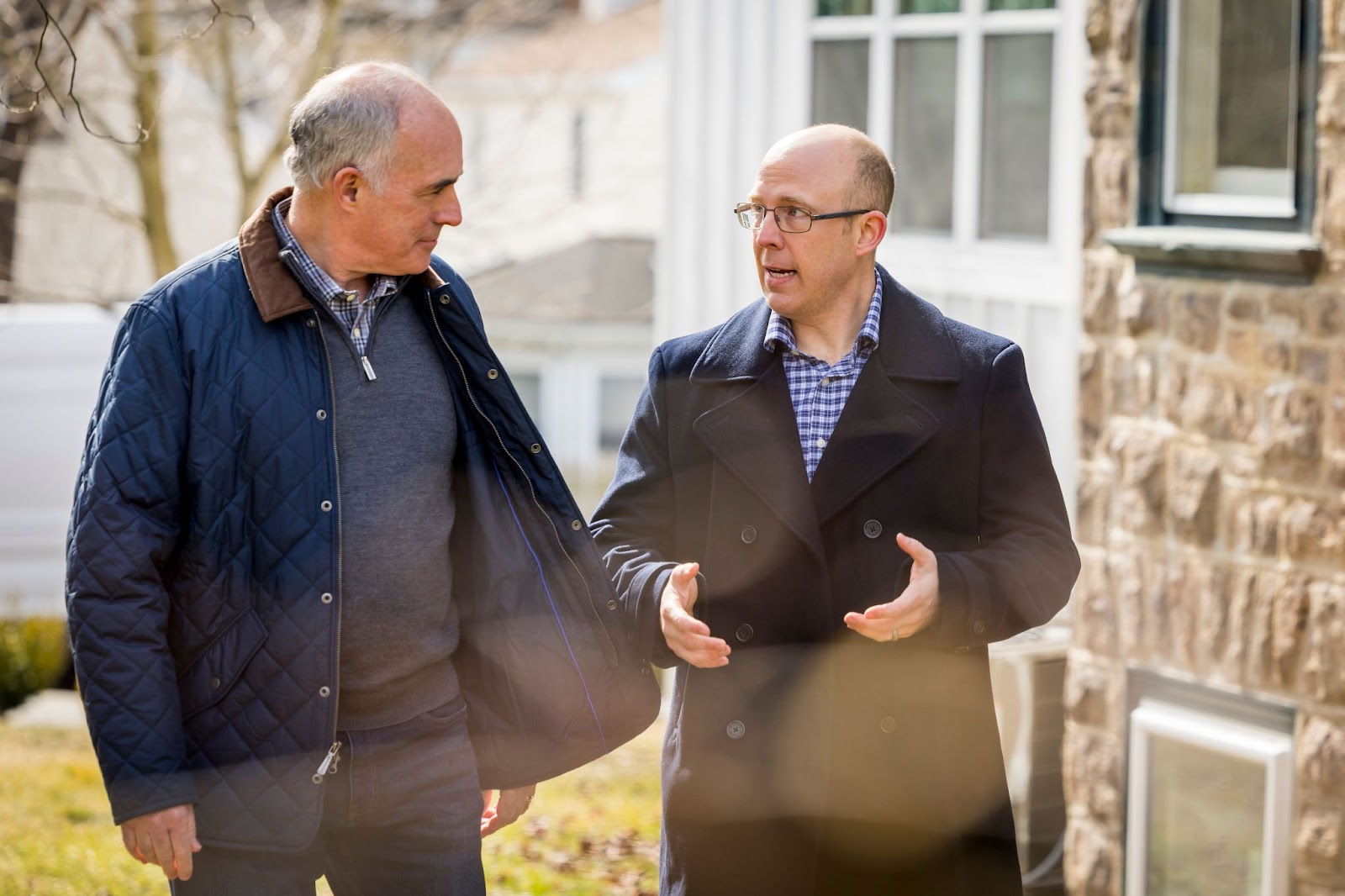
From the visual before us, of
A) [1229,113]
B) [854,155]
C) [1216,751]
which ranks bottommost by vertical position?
[1216,751]

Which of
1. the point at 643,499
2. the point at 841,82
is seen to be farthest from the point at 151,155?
the point at 643,499

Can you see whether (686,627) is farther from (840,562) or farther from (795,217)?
(795,217)

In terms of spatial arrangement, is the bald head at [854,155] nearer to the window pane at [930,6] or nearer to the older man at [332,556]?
the older man at [332,556]

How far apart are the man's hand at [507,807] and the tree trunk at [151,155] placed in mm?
9214

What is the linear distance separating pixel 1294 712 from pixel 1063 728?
1520 mm

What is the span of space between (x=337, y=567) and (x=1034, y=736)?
4.50 metres

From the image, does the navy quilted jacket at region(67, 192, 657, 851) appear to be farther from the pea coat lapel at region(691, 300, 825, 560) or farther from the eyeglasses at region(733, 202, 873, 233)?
the eyeglasses at region(733, 202, 873, 233)

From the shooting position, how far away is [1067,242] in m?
7.35

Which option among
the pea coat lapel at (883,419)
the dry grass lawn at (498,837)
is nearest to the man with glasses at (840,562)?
the pea coat lapel at (883,419)

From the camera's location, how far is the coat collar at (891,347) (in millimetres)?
3449

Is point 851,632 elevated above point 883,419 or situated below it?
below

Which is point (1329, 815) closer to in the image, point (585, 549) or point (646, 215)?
point (585, 549)

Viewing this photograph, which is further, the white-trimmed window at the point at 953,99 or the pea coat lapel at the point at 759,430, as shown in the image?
the white-trimmed window at the point at 953,99

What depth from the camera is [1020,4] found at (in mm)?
7492
